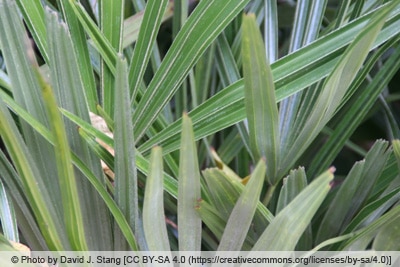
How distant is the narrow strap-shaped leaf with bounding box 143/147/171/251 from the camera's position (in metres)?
0.36

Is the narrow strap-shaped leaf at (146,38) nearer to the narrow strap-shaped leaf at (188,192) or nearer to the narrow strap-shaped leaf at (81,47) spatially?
the narrow strap-shaped leaf at (81,47)

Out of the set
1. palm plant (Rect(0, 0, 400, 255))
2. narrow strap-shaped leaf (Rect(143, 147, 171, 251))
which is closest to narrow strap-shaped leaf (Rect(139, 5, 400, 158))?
palm plant (Rect(0, 0, 400, 255))

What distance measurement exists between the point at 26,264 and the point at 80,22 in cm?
22

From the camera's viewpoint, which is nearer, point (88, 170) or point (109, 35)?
point (88, 170)

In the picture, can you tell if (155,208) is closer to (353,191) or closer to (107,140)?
(107,140)

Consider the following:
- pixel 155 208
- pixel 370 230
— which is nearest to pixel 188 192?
pixel 155 208

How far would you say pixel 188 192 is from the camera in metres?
0.39

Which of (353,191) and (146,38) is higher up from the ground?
(146,38)

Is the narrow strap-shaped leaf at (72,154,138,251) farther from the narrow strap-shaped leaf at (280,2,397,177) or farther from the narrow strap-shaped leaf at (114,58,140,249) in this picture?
the narrow strap-shaped leaf at (280,2,397,177)

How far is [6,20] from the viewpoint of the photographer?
0.42 m

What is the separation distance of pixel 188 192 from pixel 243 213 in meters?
0.04

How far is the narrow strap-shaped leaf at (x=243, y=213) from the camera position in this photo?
13.6 inches

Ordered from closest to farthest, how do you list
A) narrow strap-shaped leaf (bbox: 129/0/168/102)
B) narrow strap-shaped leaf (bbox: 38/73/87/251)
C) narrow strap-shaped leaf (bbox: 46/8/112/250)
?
1. narrow strap-shaped leaf (bbox: 38/73/87/251)
2. narrow strap-shaped leaf (bbox: 46/8/112/250)
3. narrow strap-shaped leaf (bbox: 129/0/168/102)

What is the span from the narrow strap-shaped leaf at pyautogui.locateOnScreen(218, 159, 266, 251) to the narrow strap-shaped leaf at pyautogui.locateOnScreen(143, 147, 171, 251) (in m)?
Result: 0.05
